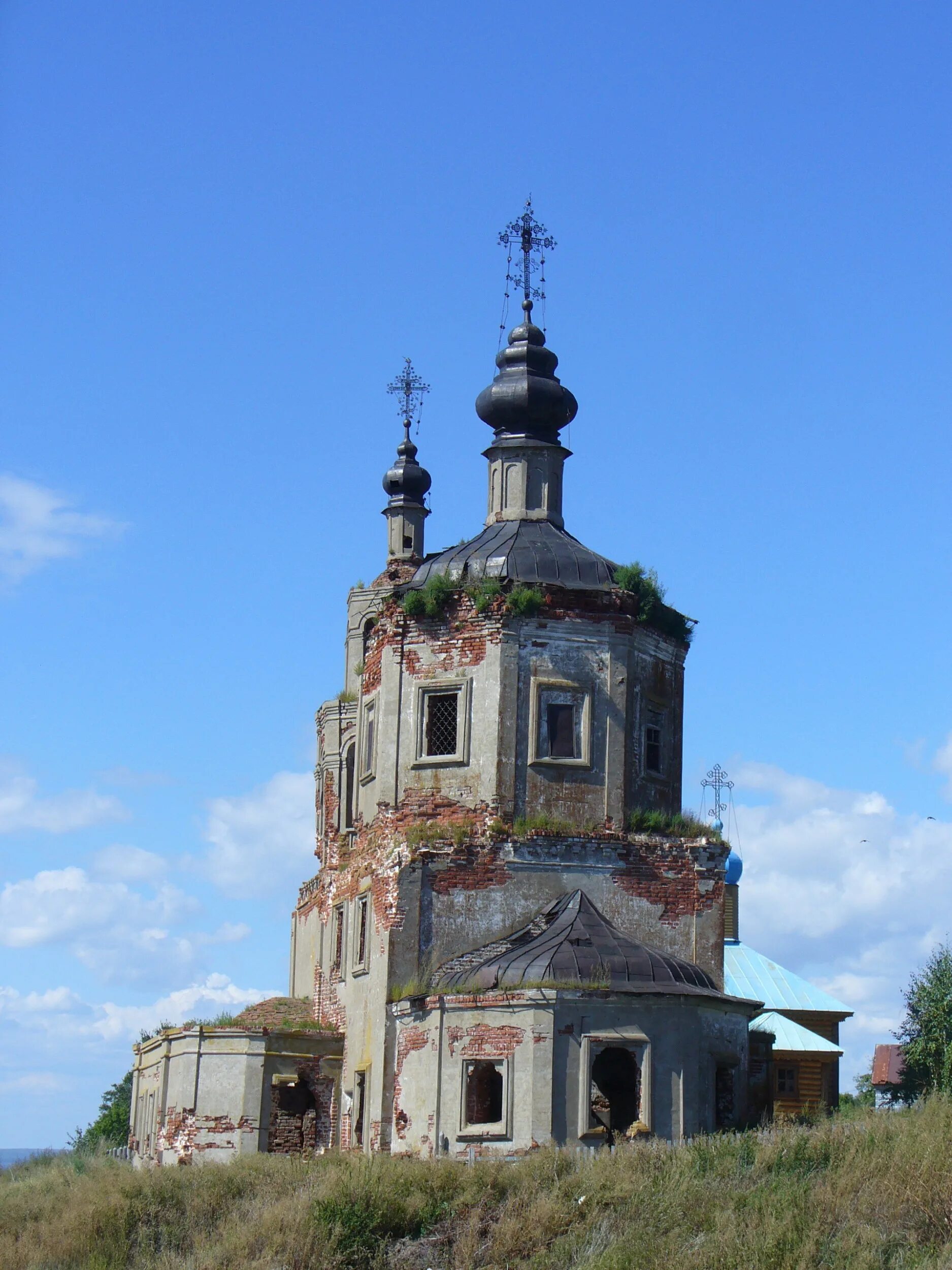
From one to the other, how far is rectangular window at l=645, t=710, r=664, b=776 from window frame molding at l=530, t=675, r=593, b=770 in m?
1.25

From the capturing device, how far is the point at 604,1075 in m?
26.4

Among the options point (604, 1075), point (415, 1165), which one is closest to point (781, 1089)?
point (604, 1075)

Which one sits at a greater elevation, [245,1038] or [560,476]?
[560,476]

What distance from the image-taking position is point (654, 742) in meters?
27.8

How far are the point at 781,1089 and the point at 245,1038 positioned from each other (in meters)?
11.6

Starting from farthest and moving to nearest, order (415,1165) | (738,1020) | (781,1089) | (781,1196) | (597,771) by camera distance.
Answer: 1. (781,1089)
2. (597,771)
3. (738,1020)
4. (415,1165)
5. (781,1196)

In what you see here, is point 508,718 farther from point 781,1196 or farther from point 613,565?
point 781,1196

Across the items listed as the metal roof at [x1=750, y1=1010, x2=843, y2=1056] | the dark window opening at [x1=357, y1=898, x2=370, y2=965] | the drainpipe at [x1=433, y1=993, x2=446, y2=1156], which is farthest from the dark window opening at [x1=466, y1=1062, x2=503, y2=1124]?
the metal roof at [x1=750, y1=1010, x2=843, y2=1056]

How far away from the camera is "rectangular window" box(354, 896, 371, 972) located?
87.6 ft

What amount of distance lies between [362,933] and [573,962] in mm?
4749

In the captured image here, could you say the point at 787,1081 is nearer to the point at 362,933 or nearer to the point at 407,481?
the point at 362,933

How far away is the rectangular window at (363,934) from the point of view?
26703 millimetres

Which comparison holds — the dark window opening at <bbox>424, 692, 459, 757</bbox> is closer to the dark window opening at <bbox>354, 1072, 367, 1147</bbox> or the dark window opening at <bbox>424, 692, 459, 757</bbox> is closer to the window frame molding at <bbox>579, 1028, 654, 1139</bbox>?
the dark window opening at <bbox>354, 1072, 367, 1147</bbox>

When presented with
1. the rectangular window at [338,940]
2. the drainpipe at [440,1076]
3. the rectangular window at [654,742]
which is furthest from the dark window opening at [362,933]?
the rectangular window at [654,742]
